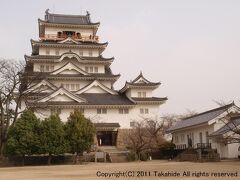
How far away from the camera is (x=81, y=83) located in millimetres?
47688

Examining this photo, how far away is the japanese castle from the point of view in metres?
42.8

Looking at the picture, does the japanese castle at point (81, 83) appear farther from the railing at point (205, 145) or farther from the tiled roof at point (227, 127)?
the tiled roof at point (227, 127)

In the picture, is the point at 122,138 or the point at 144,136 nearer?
the point at 144,136

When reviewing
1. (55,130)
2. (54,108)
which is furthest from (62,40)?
(55,130)

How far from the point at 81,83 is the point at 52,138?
48.8ft

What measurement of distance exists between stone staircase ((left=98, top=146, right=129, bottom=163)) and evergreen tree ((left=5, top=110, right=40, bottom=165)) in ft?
24.6

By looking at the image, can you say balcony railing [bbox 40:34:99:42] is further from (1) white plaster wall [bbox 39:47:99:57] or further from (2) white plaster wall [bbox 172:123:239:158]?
(2) white plaster wall [bbox 172:123:239:158]

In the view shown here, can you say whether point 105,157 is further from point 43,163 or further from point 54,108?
point 54,108

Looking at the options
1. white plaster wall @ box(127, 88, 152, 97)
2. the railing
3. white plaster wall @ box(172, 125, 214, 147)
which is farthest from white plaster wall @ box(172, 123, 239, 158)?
white plaster wall @ box(127, 88, 152, 97)

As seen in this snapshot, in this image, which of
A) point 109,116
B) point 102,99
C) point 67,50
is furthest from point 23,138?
point 67,50

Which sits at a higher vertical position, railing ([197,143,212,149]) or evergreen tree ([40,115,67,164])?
evergreen tree ([40,115,67,164])

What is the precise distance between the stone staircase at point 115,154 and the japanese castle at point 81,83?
260 centimetres

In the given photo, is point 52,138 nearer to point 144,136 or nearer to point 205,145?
point 144,136

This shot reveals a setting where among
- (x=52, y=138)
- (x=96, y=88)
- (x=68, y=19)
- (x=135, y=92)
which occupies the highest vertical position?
(x=68, y=19)
